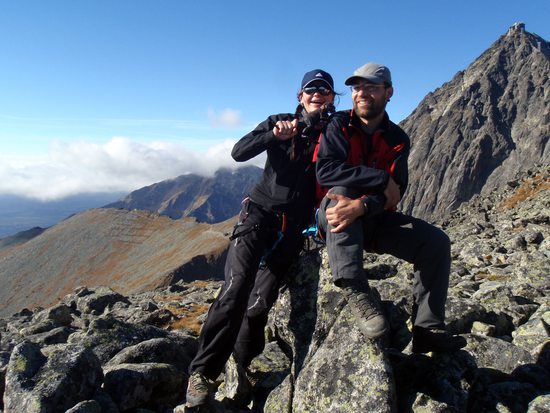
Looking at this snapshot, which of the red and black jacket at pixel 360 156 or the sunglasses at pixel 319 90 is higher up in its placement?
the sunglasses at pixel 319 90

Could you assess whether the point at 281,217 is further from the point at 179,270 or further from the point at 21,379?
the point at 179,270

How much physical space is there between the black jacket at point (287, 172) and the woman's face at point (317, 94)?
2.35 feet

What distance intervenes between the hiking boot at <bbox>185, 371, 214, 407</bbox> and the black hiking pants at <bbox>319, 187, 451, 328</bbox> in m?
3.01

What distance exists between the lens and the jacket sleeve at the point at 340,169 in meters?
7.67

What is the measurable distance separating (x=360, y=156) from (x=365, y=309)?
2792 mm

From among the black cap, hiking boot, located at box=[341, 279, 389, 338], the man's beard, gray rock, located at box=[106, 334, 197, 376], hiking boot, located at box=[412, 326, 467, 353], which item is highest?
the black cap

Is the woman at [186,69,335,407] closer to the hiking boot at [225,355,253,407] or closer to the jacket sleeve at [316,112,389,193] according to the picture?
the hiking boot at [225,355,253,407]

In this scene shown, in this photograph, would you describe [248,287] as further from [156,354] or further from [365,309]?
[156,354]

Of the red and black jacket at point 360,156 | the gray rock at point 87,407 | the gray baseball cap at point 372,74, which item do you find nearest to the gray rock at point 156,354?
the gray rock at point 87,407

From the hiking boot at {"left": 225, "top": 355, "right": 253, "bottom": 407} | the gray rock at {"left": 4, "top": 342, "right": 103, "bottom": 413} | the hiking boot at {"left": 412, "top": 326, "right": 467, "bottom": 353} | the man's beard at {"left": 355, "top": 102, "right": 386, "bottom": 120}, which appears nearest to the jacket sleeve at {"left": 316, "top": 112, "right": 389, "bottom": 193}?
the man's beard at {"left": 355, "top": 102, "right": 386, "bottom": 120}

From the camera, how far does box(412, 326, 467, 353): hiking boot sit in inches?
300

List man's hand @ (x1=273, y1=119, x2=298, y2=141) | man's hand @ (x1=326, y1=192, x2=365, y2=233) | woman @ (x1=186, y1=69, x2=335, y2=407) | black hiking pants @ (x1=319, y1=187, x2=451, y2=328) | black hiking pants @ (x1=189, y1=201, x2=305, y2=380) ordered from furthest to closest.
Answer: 1. man's hand @ (x1=273, y1=119, x2=298, y2=141)
2. woman @ (x1=186, y1=69, x2=335, y2=407)
3. black hiking pants @ (x1=189, y1=201, x2=305, y2=380)
4. black hiking pants @ (x1=319, y1=187, x2=451, y2=328)
5. man's hand @ (x1=326, y1=192, x2=365, y2=233)

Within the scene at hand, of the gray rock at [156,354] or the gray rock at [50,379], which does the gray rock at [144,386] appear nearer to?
the gray rock at [50,379]

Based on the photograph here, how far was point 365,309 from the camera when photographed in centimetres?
706
